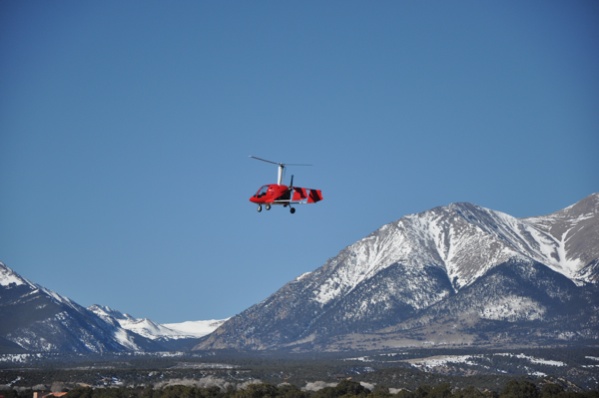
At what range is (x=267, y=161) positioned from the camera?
613ft

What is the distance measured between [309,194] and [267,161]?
12.0m

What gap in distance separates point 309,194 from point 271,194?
7828mm

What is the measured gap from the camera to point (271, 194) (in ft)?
653

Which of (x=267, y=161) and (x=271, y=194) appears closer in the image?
(x=267, y=161)

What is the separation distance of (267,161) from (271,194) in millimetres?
13393

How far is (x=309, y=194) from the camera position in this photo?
639ft
